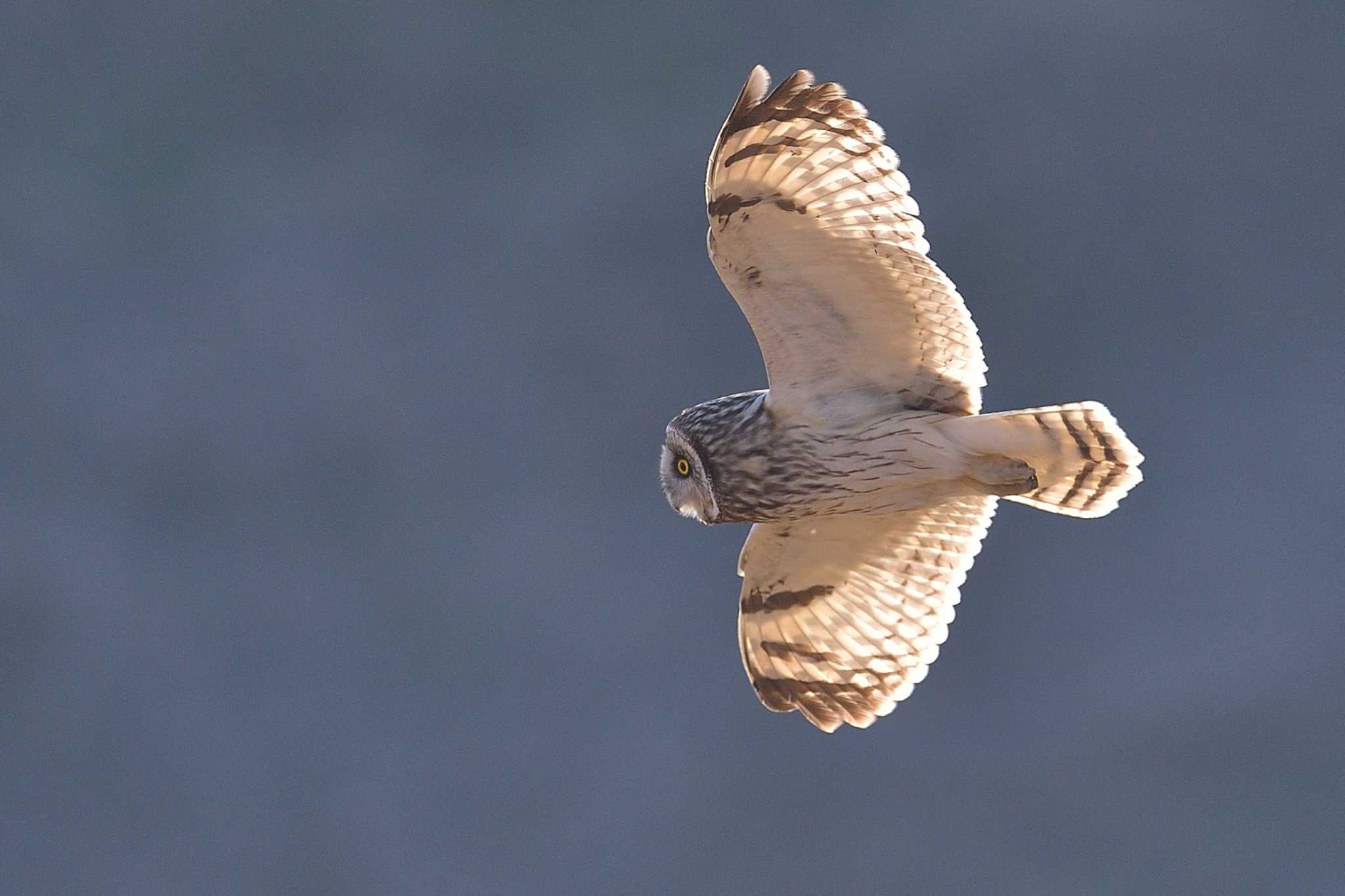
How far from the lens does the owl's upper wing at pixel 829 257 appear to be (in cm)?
381

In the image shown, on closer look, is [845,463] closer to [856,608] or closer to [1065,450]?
[1065,450]

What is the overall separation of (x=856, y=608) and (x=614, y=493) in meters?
6.99

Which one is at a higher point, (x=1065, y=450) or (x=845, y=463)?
(x=1065, y=450)

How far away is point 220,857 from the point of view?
37.2 ft

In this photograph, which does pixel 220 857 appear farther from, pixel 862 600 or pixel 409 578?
pixel 862 600

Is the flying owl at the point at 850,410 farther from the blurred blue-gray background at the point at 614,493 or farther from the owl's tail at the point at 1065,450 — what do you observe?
the blurred blue-gray background at the point at 614,493

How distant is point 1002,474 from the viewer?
423 centimetres

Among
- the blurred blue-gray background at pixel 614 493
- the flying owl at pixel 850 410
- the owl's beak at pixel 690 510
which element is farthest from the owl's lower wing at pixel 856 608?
the blurred blue-gray background at pixel 614 493

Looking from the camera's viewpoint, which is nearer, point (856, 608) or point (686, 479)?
point (686, 479)

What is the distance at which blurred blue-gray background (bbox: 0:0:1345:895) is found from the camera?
11.0 m

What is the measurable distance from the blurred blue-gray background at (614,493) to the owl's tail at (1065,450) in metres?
6.69

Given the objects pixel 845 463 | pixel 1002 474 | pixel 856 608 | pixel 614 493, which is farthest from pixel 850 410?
pixel 614 493

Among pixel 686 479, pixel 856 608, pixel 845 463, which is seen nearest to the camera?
pixel 845 463

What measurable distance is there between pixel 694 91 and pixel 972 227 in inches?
79.1
